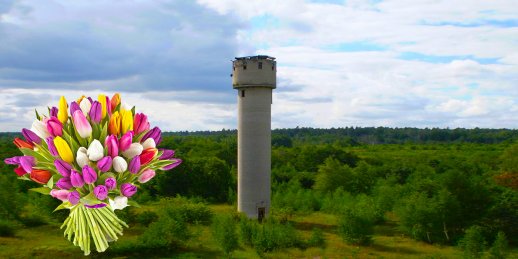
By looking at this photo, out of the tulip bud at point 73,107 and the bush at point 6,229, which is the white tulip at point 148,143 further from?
the bush at point 6,229

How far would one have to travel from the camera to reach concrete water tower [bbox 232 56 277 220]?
131 ft

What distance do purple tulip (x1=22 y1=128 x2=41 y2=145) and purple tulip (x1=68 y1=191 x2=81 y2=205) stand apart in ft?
3.25

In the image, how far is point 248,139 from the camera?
1574 inches

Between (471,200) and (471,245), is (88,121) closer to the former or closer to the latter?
(471,245)

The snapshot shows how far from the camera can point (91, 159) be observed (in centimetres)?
628

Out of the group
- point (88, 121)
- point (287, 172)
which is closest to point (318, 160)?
→ point (287, 172)

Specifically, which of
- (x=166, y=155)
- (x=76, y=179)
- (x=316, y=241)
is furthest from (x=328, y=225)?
(x=76, y=179)

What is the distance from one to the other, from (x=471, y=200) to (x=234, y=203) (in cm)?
2645

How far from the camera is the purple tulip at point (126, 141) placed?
6395 millimetres

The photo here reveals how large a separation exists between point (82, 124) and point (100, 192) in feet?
2.93

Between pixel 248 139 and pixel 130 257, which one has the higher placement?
pixel 248 139

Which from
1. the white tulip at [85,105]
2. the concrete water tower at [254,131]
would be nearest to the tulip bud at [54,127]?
the white tulip at [85,105]

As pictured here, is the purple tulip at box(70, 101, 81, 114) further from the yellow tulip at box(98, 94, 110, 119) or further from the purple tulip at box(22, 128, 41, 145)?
the purple tulip at box(22, 128, 41, 145)

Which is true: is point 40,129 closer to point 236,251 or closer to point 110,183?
point 110,183
